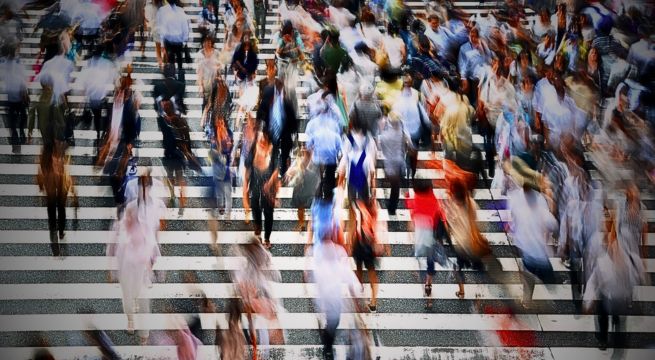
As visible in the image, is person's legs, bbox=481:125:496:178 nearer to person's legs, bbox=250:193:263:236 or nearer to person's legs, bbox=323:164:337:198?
person's legs, bbox=323:164:337:198

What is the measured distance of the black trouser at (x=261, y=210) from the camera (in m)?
8.08

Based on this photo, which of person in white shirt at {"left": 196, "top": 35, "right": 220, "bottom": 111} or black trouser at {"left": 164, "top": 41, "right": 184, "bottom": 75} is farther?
black trouser at {"left": 164, "top": 41, "right": 184, "bottom": 75}

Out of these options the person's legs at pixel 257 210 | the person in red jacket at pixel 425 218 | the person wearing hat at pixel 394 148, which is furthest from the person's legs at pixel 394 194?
the person's legs at pixel 257 210

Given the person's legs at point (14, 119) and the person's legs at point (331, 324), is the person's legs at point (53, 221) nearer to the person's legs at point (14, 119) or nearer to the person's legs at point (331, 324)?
the person's legs at point (14, 119)

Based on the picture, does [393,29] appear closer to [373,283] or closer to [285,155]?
[285,155]

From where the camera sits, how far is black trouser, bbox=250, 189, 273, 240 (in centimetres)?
808

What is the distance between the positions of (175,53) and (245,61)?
2.52m

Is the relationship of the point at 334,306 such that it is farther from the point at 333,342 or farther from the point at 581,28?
the point at 581,28

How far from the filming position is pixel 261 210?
27.3ft

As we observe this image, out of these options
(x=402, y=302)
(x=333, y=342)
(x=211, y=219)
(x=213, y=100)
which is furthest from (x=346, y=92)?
(x=333, y=342)

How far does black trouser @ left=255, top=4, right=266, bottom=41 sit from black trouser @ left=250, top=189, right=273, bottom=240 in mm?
6051

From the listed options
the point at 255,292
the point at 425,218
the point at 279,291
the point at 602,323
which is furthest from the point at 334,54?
the point at 602,323

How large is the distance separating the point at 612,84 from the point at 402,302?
6.37m

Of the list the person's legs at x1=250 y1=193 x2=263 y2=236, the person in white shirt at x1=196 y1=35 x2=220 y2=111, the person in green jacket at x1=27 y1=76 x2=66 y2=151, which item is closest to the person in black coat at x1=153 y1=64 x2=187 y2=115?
the person in white shirt at x1=196 y1=35 x2=220 y2=111
